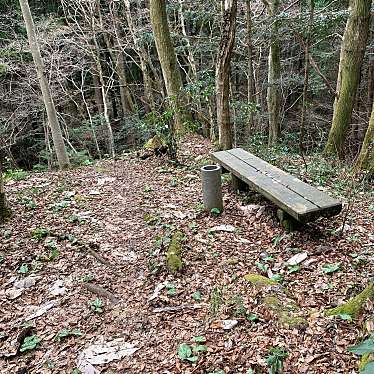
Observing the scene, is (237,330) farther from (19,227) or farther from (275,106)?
(275,106)

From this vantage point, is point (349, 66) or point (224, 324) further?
point (349, 66)

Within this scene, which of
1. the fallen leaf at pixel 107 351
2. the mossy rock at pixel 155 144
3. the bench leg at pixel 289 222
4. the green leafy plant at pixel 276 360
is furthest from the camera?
the mossy rock at pixel 155 144

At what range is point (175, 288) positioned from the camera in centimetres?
358

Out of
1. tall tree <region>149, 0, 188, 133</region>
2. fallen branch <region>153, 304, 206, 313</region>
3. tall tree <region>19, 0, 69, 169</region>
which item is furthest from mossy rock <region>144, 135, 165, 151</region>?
fallen branch <region>153, 304, 206, 313</region>

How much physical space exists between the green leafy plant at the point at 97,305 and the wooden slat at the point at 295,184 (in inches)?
93.5

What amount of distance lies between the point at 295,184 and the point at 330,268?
124cm

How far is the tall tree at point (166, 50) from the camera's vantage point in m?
9.19

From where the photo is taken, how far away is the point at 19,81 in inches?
Result: 551

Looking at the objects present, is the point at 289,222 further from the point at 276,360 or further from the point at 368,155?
the point at 368,155

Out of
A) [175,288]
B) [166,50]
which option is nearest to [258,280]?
[175,288]

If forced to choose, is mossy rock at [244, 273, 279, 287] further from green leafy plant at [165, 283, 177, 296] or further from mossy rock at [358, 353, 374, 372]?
mossy rock at [358, 353, 374, 372]

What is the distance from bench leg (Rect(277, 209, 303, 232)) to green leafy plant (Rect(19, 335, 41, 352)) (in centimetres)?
282

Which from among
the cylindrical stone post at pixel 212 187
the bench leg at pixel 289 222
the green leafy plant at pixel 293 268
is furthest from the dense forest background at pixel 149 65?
the green leafy plant at pixel 293 268

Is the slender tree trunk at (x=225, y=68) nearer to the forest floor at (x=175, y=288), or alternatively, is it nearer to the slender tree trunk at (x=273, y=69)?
the forest floor at (x=175, y=288)
